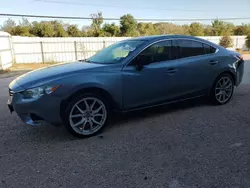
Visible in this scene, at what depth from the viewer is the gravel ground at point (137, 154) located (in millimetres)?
2463

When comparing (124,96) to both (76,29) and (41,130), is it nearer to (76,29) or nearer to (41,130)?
(41,130)

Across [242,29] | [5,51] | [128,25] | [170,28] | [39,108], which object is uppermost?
[170,28]

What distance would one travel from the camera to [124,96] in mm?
3799

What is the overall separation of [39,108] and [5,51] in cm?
1283

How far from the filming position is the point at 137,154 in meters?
3.00

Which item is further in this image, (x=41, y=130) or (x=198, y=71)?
(x=198, y=71)

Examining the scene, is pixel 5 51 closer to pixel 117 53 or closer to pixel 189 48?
pixel 117 53

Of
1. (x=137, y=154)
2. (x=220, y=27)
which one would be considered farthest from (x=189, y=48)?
(x=220, y=27)

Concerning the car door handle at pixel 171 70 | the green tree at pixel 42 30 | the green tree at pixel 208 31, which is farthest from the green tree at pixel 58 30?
the green tree at pixel 208 31

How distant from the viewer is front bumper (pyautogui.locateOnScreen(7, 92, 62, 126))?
10.6 ft

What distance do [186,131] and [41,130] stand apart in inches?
96.0

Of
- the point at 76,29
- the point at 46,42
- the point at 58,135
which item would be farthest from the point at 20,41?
the point at 58,135

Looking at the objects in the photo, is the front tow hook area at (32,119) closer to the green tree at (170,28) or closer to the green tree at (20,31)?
the green tree at (20,31)

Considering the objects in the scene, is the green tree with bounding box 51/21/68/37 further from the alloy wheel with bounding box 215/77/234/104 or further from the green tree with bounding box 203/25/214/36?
the green tree with bounding box 203/25/214/36
